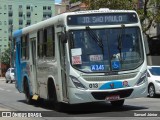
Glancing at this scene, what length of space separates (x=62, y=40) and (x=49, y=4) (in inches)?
4882

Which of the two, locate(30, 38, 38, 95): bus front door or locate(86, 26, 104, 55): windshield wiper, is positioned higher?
locate(86, 26, 104, 55): windshield wiper

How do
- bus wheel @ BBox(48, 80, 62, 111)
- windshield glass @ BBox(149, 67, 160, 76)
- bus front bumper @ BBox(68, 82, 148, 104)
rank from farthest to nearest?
windshield glass @ BBox(149, 67, 160, 76) < bus wheel @ BBox(48, 80, 62, 111) < bus front bumper @ BBox(68, 82, 148, 104)

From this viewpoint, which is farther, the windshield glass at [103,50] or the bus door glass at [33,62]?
the bus door glass at [33,62]

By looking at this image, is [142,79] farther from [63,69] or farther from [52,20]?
[52,20]

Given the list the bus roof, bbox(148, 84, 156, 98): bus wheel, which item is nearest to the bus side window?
the bus roof

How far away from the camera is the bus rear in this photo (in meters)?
13.6

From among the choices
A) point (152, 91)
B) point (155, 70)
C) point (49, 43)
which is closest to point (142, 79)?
point (49, 43)

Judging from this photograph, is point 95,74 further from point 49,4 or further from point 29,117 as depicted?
point 49,4

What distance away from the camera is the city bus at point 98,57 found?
13.6 meters

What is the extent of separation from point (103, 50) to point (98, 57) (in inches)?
10.8

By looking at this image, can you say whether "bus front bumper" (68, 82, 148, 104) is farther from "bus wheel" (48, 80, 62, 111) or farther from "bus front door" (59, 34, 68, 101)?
"bus wheel" (48, 80, 62, 111)

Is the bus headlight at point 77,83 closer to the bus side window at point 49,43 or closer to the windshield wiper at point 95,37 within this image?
the windshield wiper at point 95,37

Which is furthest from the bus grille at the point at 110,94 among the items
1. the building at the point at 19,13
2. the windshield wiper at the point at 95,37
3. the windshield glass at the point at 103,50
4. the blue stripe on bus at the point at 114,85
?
the building at the point at 19,13

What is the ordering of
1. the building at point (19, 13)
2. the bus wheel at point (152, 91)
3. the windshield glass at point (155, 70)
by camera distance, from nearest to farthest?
the bus wheel at point (152, 91) < the windshield glass at point (155, 70) < the building at point (19, 13)
